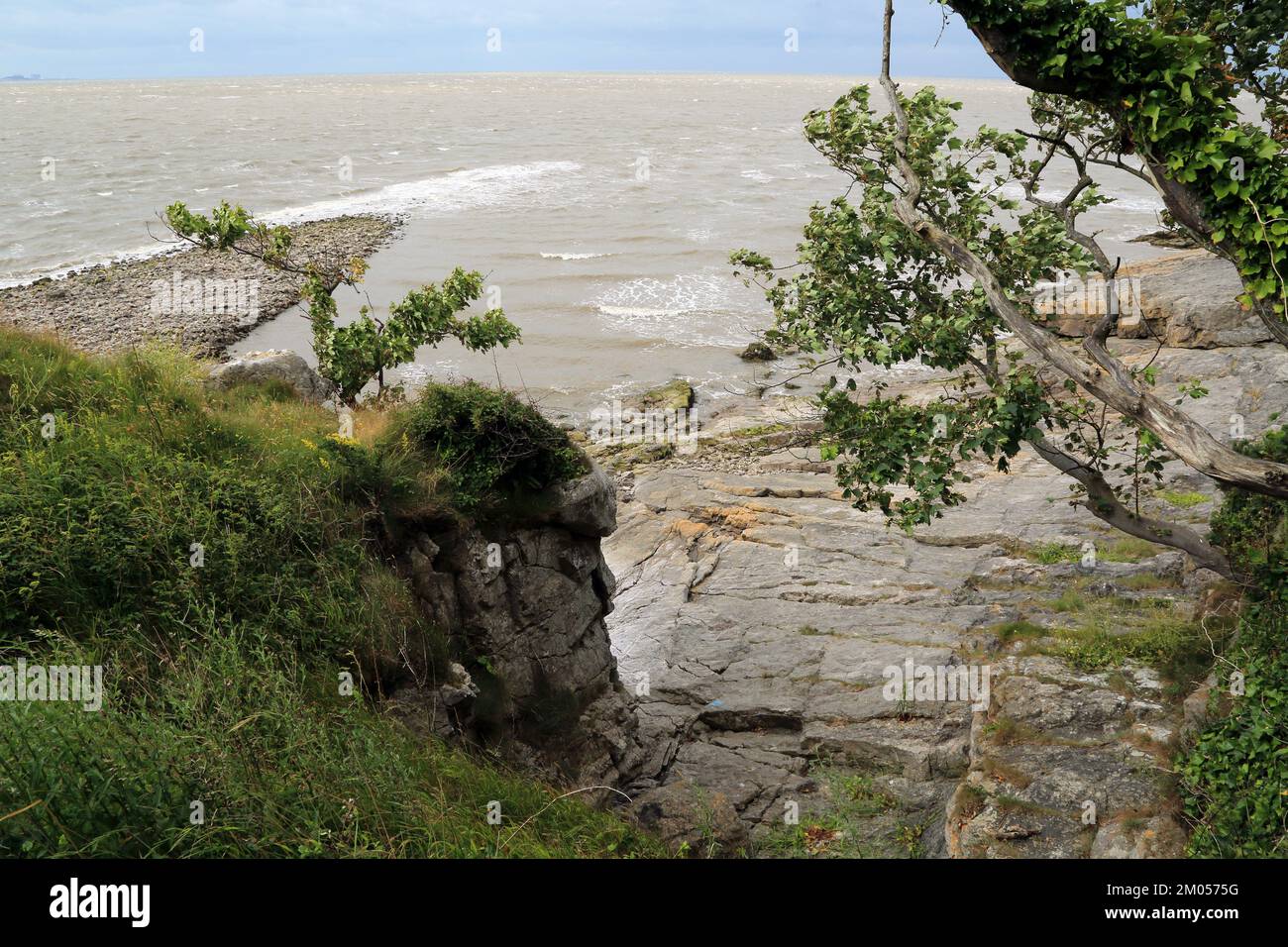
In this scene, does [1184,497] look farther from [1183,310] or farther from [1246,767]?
[1183,310]

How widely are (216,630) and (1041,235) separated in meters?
10.1

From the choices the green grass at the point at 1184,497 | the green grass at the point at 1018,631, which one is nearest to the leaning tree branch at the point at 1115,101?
the green grass at the point at 1018,631

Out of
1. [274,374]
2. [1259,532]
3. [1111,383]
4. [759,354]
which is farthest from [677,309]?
[1111,383]

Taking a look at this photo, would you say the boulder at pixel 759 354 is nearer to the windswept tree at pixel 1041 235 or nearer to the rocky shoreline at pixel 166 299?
the rocky shoreline at pixel 166 299

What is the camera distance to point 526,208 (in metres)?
61.2

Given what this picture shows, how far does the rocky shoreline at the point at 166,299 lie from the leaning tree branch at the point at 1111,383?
23.9m

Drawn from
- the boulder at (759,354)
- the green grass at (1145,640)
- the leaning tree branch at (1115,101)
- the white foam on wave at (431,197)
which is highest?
the white foam on wave at (431,197)

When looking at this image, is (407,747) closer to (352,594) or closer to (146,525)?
(352,594)

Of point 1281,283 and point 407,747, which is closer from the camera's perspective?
point 407,747

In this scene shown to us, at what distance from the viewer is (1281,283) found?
8195mm

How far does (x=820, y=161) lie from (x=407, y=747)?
8220 cm

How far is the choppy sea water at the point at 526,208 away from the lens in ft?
118
